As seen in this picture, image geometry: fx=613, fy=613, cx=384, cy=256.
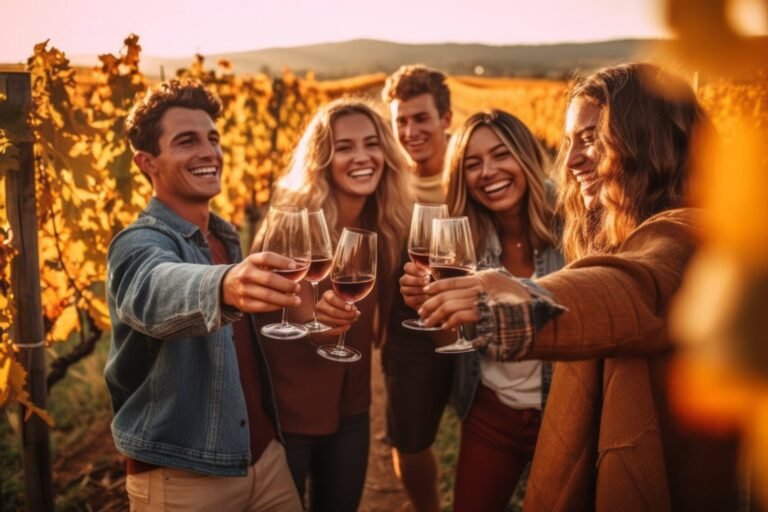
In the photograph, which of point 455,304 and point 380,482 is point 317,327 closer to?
point 455,304

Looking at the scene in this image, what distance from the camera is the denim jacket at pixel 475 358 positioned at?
2926 mm

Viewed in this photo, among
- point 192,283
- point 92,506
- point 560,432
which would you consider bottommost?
point 92,506

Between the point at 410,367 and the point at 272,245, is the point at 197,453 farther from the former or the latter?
the point at 410,367

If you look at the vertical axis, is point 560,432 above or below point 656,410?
below

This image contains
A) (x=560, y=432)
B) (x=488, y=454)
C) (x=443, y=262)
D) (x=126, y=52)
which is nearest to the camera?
(x=560, y=432)

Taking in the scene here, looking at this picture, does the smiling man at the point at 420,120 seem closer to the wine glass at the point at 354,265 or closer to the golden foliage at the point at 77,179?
the golden foliage at the point at 77,179

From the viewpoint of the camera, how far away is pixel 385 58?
900cm

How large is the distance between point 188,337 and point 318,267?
18.4 inches

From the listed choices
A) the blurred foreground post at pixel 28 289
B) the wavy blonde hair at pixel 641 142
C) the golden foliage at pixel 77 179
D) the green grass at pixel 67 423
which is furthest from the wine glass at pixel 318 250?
the green grass at pixel 67 423

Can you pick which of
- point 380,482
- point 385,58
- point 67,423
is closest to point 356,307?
point 380,482

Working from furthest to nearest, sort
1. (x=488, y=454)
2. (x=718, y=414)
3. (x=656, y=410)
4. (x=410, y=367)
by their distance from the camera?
1. (x=410, y=367)
2. (x=488, y=454)
3. (x=656, y=410)
4. (x=718, y=414)

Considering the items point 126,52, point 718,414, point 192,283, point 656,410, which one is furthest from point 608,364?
point 126,52

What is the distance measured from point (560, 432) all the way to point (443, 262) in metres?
0.63

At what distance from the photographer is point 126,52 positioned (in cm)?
379
